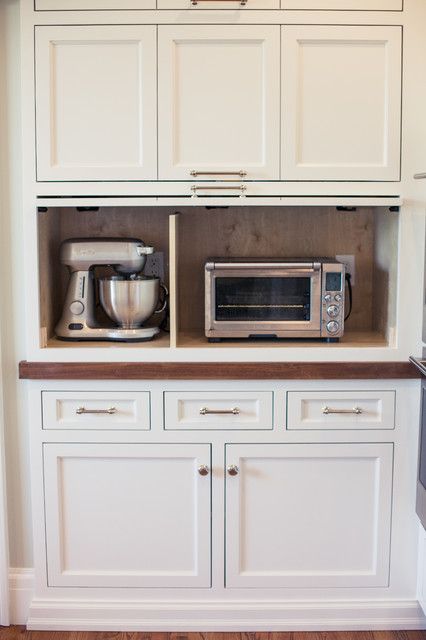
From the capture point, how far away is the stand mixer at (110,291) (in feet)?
9.07

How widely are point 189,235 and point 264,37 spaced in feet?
2.51

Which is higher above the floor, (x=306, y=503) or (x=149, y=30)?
(x=149, y=30)

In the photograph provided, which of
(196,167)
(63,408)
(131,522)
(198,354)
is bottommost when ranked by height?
(131,522)

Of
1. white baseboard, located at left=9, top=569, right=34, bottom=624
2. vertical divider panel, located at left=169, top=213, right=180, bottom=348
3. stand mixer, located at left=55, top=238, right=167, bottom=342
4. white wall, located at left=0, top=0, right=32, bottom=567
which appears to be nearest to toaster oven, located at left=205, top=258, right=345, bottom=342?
vertical divider panel, located at left=169, top=213, right=180, bottom=348

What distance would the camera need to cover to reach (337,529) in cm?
274

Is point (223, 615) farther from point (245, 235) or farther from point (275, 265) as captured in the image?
point (245, 235)

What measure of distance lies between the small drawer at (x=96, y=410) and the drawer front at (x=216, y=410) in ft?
0.25

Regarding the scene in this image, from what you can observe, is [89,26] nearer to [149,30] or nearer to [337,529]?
[149,30]

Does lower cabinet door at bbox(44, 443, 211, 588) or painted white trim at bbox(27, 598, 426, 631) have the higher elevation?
lower cabinet door at bbox(44, 443, 211, 588)

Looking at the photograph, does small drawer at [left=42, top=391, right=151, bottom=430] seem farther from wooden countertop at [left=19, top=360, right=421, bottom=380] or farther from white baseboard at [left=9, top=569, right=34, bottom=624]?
white baseboard at [left=9, top=569, right=34, bottom=624]

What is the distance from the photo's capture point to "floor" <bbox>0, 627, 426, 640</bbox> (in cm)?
273

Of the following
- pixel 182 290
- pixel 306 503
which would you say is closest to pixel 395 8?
pixel 182 290

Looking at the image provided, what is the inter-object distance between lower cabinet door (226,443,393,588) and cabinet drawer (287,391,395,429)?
0.07 metres

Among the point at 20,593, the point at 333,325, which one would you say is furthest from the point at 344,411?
the point at 20,593
